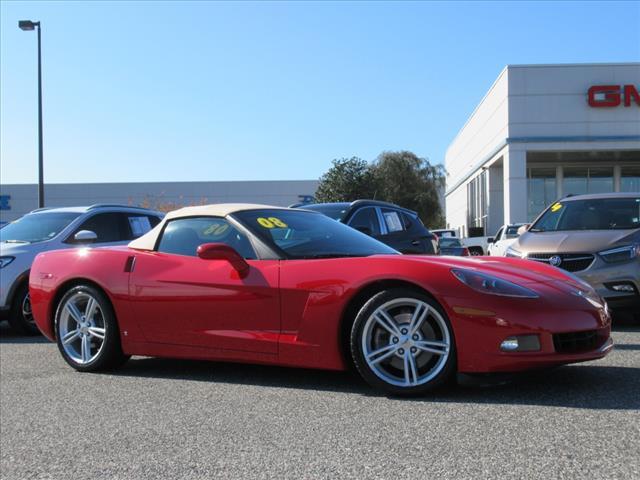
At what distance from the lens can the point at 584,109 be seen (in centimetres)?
3200

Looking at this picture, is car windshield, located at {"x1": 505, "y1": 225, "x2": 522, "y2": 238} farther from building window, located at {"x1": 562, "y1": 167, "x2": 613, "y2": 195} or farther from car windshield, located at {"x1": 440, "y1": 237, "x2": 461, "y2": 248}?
building window, located at {"x1": 562, "y1": 167, "x2": 613, "y2": 195}

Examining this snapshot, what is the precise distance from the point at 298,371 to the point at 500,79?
31.5m

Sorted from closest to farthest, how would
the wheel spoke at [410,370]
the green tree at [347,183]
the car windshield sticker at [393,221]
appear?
the wheel spoke at [410,370] → the car windshield sticker at [393,221] → the green tree at [347,183]

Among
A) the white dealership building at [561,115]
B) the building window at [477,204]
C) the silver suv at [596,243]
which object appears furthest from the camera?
the building window at [477,204]

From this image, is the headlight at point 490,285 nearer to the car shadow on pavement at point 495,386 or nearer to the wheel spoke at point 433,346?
the wheel spoke at point 433,346

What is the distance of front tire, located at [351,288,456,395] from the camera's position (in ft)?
13.7

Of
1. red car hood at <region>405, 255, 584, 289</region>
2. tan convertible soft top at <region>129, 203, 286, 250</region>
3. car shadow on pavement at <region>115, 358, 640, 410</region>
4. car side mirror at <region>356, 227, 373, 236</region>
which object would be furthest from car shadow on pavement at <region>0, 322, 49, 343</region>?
red car hood at <region>405, 255, 584, 289</region>

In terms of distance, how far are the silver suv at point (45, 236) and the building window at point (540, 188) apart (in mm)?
29128

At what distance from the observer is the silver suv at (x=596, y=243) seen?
24.2 ft

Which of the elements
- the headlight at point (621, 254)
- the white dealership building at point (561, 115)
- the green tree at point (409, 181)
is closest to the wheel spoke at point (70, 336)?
the headlight at point (621, 254)

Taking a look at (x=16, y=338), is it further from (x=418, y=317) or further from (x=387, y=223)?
(x=418, y=317)

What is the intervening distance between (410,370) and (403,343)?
17 centimetres

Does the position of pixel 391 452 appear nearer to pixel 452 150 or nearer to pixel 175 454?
pixel 175 454

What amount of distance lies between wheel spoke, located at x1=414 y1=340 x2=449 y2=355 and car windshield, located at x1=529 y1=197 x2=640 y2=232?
16.4 ft
